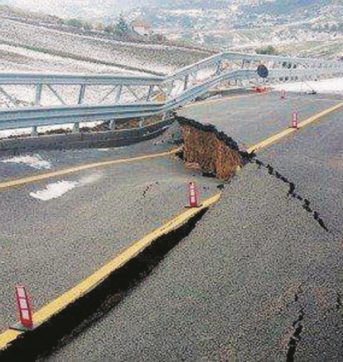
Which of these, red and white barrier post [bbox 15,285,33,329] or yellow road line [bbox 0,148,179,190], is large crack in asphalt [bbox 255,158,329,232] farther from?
red and white barrier post [bbox 15,285,33,329]

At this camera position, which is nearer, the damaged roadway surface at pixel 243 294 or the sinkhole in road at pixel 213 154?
the damaged roadway surface at pixel 243 294

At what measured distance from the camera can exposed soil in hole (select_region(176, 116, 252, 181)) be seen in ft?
36.0

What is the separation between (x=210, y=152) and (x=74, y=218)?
16.5ft

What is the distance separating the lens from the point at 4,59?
31.8 m

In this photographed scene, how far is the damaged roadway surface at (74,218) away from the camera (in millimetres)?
6016

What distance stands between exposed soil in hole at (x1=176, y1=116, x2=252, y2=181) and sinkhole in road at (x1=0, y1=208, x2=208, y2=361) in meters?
4.17

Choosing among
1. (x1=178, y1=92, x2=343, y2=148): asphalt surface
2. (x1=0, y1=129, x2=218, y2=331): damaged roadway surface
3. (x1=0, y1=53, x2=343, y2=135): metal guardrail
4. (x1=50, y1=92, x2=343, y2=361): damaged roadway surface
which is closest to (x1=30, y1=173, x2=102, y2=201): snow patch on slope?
(x1=0, y1=129, x2=218, y2=331): damaged roadway surface

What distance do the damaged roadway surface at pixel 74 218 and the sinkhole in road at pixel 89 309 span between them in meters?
0.29

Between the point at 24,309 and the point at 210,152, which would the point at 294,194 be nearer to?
the point at 24,309

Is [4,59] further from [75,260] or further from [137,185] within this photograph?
[75,260]

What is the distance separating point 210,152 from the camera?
1243 centimetres

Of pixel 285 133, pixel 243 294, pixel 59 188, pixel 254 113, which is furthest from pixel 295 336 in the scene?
pixel 254 113

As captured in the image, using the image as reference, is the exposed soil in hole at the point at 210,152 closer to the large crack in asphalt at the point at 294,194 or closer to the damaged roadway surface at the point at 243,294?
the large crack in asphalt at the point at 294,194

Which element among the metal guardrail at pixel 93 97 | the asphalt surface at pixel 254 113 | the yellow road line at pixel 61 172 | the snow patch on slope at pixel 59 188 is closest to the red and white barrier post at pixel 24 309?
the snow patch on slope at pixel 59 188
